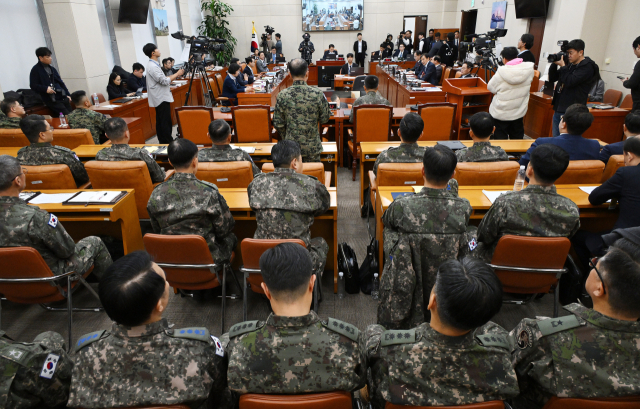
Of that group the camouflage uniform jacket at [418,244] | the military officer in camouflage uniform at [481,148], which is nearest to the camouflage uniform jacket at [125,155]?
the camouflage uniform jacket at [418,244]

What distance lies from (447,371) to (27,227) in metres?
2.31

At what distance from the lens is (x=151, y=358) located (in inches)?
49.0

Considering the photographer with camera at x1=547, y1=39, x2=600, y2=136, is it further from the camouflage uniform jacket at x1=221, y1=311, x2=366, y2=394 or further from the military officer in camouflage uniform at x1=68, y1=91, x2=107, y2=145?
the military officer in camouflage uniform at x1=68, y1=91, x2=107, y2=145

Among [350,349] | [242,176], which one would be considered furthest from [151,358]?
[242,176]

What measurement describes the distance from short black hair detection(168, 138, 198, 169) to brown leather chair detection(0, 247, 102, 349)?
0.88 metres

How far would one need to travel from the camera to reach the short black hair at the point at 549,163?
209cm

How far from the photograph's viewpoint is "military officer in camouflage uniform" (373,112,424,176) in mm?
3188

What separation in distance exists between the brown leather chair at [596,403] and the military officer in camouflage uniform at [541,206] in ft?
3.69

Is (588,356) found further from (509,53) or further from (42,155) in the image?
(509,53)

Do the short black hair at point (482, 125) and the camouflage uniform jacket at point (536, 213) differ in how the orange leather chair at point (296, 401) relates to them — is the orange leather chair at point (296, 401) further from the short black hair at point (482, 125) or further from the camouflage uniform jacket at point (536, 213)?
the short black hair at point (482, 125)

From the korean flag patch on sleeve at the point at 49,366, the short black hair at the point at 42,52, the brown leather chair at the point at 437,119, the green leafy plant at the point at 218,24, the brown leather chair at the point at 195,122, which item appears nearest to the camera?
the korean flag patch on sleeve at the point at 49,366

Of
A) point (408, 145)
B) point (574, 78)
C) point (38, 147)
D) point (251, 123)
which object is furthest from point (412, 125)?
point (38, 147)

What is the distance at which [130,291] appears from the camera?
4.06 ft

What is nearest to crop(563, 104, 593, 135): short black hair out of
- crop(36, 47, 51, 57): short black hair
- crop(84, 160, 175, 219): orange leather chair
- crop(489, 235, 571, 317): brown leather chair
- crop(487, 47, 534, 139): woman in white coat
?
crop(489, 235, 571, 317): brown leather chair
